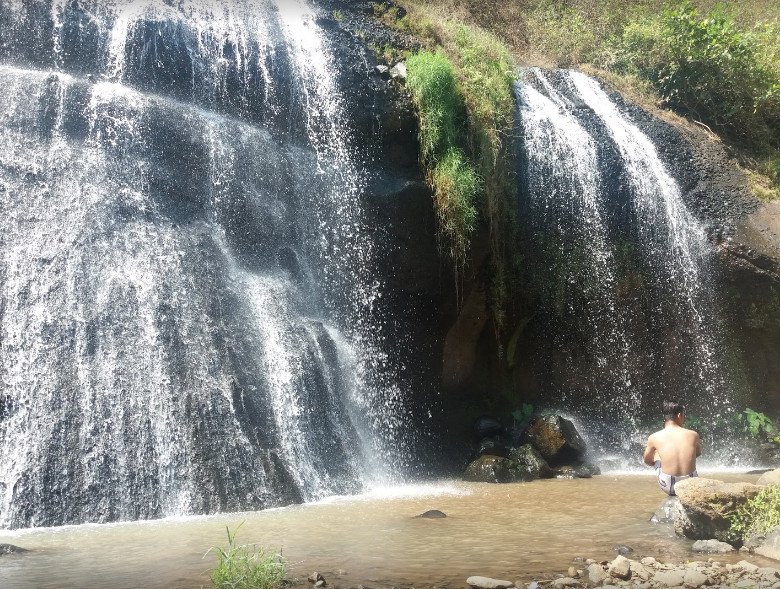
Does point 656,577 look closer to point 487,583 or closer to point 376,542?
point 487,583

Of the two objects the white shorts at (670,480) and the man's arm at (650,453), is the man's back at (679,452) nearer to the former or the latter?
the white shorts at (670,480)

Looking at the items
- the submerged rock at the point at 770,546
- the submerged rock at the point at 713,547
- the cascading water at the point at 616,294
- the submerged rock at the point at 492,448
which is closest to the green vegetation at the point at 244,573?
the submerged rock at the point at 713,547

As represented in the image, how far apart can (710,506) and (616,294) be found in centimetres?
784

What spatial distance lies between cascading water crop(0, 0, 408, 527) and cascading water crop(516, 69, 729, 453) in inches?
132

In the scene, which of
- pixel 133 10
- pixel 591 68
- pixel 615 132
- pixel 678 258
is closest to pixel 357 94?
pixel 133 10

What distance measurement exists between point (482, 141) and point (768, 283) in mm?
5394

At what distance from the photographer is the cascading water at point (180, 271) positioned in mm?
8133

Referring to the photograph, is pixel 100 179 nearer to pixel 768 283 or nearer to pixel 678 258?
pixel 678 258

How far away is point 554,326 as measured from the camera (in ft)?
43.8

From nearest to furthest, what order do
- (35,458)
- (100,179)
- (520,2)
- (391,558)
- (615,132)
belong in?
(391,558)
(35,458)
(100,179)
(615,132)
(520,2)

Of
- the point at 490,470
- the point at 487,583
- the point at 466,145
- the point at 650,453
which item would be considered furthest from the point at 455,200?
the point at 487,583

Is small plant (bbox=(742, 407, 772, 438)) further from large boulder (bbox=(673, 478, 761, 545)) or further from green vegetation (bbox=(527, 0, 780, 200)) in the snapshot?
large boulder (bbox=(673, 478, 761, 545))

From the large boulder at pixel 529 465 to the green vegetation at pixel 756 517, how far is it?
5.08 m

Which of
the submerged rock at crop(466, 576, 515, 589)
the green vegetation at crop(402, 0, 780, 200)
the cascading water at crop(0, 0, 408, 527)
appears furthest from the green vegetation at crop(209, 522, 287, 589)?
the green vegetation at crop(402, 0, 780, 200)
